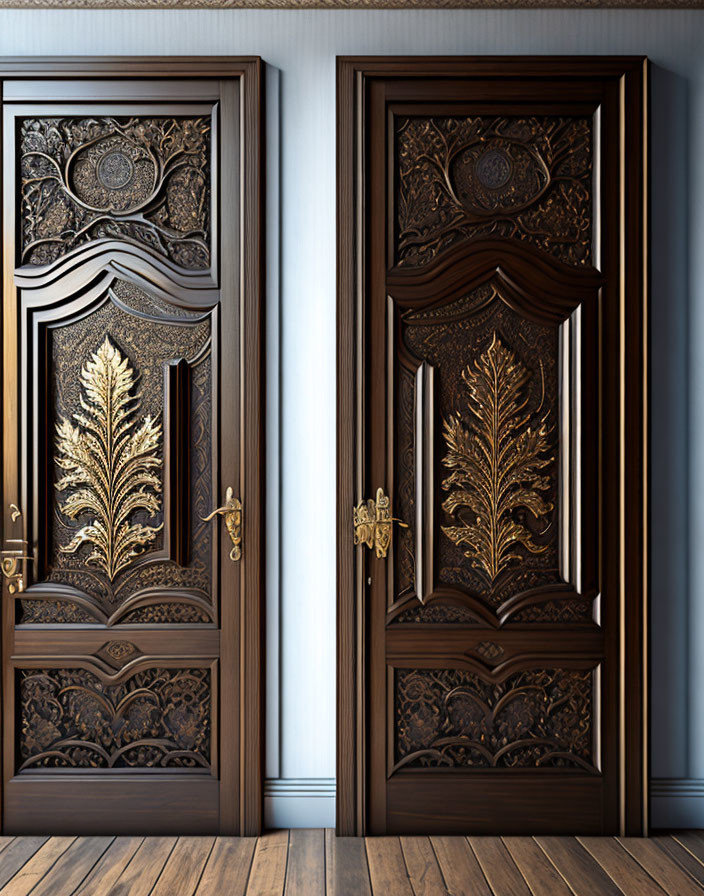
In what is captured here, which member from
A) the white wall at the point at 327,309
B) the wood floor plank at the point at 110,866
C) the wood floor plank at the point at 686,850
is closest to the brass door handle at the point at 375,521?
the white wall at the point at 327,309

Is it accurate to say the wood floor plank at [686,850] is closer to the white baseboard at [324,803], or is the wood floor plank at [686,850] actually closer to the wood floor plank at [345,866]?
the white baseboard at [324,803]

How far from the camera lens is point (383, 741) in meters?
2.52

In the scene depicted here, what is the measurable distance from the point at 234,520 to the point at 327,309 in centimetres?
77

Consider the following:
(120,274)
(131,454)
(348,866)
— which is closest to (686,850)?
(348,866)

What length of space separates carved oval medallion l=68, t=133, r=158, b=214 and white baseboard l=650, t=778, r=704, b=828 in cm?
263

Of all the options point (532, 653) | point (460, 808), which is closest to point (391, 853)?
point (460, 808)

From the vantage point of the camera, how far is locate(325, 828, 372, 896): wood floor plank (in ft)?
7.12

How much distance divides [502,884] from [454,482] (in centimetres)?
119

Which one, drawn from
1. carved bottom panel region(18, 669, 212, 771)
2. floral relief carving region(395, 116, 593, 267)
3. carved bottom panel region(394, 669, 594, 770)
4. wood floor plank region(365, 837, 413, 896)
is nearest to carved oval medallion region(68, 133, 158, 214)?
floral relief carving region(395, 116, 593, 267)

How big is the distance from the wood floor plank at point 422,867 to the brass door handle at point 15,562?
151 centimetres

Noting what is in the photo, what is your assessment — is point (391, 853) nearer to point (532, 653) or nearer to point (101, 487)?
point (532, 653)

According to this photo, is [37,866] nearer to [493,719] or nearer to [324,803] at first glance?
[324,803]

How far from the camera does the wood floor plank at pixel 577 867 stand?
7.11ft

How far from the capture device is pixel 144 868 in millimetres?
2287
